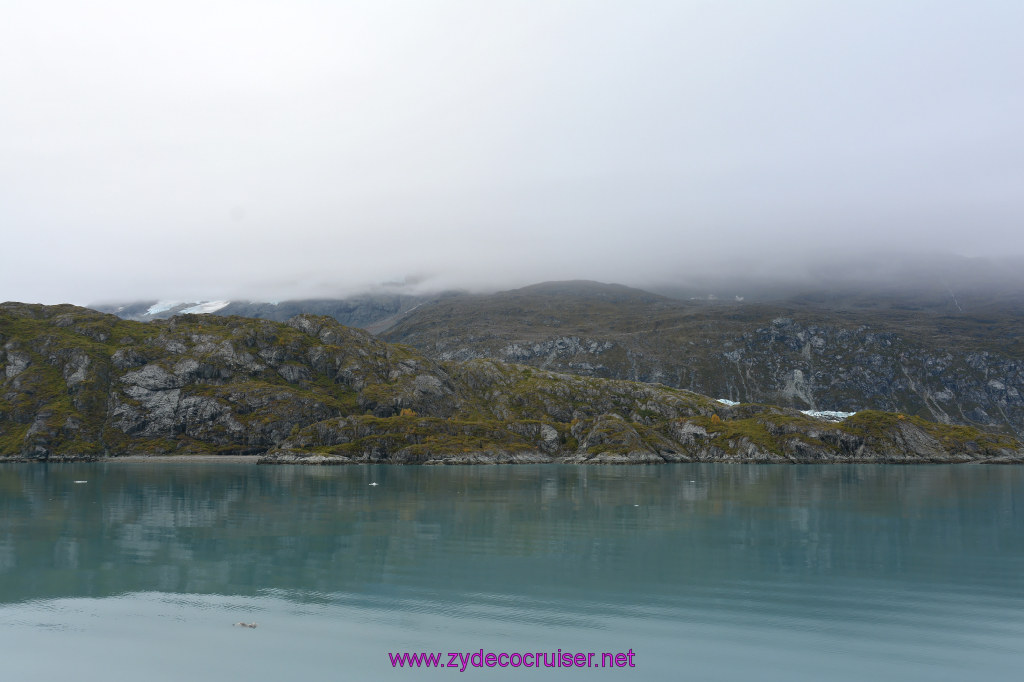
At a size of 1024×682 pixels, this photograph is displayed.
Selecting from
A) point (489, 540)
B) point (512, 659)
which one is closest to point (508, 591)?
point (512, 659)

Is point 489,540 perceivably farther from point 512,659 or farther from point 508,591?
point 512,659

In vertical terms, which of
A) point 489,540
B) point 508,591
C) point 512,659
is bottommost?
point 489,540

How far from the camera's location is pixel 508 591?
3631 centimetres

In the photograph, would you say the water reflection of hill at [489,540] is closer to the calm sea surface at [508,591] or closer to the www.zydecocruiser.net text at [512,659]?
the calm sea surface at [508,591]

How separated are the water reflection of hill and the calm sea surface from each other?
32cm

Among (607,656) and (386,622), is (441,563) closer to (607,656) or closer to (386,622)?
(386,622)

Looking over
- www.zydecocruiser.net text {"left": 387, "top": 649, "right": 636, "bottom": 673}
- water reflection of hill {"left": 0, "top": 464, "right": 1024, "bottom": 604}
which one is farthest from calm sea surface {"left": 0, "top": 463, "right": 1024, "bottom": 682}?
www.zydecocruiser.net text {"left": 387, "top": 649, "right": 636, "bottom": 673}

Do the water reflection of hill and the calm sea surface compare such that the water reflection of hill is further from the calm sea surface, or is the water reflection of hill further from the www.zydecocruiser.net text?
the www.zydecocruiser.net text

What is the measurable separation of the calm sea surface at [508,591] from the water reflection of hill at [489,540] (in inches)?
12.4

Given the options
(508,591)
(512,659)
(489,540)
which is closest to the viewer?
(512,659)

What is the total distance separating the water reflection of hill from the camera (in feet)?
128

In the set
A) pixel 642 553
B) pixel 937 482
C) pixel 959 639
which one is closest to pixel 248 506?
pixel 642 553

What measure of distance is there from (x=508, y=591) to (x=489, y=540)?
683 inches

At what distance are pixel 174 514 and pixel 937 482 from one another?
449ft
